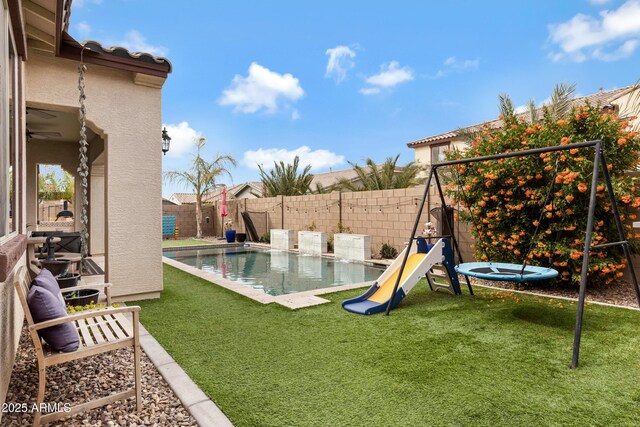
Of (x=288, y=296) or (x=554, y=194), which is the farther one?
(x=554, y=194)

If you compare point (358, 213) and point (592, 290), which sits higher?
point (358, 213)

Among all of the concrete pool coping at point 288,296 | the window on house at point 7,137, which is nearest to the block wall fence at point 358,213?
the concrete pool coping at point 288,296

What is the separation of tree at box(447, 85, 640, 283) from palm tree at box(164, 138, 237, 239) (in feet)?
52.8

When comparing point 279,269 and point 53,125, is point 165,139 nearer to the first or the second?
point 53,125

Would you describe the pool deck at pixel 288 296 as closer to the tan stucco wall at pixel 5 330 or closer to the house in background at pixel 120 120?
the house in background at pixel 120 120

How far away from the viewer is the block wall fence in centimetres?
1137

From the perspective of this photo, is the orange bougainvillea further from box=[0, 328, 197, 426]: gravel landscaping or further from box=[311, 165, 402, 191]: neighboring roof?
box=[311, 165, 402, 191]: neighboring roof

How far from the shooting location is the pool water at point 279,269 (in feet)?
27.8

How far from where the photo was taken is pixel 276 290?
782 centimetres

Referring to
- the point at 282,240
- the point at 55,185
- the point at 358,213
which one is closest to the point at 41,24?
the point at 358,213

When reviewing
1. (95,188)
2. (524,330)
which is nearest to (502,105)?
(524,330)

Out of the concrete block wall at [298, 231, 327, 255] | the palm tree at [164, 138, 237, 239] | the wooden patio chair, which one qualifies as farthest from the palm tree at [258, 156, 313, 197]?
the wooden patio chair

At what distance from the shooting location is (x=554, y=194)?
649cm

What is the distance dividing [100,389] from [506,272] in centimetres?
484
